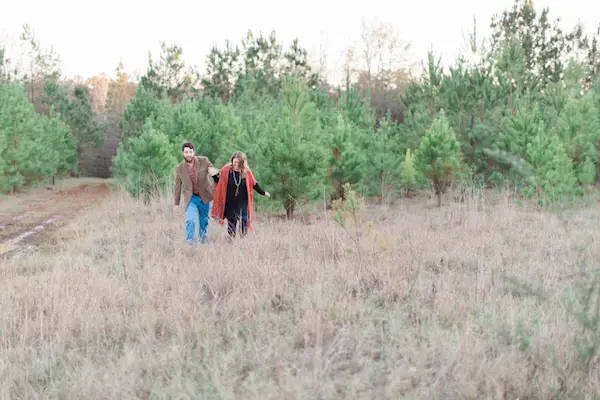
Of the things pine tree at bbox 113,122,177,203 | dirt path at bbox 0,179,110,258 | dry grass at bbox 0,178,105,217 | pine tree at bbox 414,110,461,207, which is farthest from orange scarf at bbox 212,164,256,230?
dry grass at bbox 0,178,105,217

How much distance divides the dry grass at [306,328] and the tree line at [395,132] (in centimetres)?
116

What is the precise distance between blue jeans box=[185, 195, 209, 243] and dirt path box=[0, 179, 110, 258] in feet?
10.2

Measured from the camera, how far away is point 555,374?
2.83 meters

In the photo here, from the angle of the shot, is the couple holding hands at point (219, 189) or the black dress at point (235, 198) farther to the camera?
the black dress at point (235, 198)

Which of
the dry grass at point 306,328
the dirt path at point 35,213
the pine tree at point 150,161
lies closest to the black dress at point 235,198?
the dry grass at point 306,328

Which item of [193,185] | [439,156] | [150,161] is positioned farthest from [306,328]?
[150,161]

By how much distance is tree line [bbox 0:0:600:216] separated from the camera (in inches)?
486

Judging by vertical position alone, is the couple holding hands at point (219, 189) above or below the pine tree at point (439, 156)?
below

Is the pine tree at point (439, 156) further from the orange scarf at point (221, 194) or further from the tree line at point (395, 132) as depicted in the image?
the orange scarf at point (221, 194)

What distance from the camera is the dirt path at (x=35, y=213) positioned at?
10727 mm

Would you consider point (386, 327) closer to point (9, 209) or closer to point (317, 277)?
point (317, 277)

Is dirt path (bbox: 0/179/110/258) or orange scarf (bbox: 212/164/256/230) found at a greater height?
orange scarf (bbox: 212/164/256/230)

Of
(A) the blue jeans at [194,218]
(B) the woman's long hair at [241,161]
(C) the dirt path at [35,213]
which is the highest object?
(B) the woman's long hair at [241,161]

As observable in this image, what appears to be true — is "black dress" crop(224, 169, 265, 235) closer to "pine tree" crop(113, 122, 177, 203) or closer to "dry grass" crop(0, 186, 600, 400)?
"dry grass" crop(0, 186, 600, 400)
